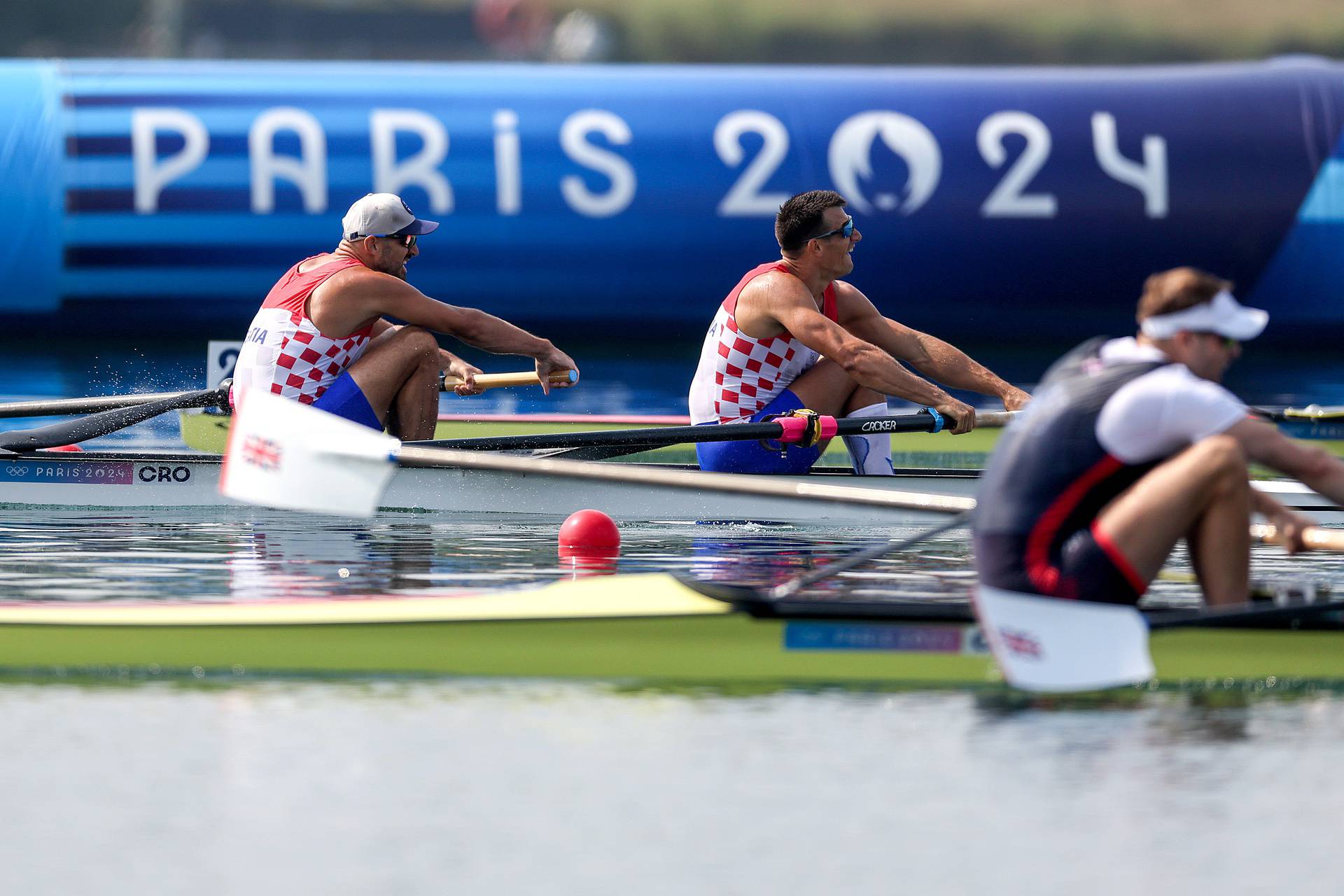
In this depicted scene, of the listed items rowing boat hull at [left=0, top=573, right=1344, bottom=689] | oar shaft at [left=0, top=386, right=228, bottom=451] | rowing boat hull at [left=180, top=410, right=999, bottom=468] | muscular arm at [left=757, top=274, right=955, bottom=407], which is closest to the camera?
rowing boat hull at [left=0, top=573, right=1344, bottom=689]

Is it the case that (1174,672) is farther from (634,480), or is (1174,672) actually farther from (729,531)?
(729,531)

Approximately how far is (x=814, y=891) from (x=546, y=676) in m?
1.76

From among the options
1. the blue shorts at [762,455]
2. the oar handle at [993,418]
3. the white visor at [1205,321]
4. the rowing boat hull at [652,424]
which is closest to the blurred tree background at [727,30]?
the rowing boat hull at [652,424]

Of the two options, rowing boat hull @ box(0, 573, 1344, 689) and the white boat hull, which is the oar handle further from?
rowing boat hull @ box(0, 573, 1344, 689)

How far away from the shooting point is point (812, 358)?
29.5 ft

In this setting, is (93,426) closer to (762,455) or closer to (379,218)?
(379,218)

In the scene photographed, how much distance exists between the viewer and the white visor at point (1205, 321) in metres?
5.07

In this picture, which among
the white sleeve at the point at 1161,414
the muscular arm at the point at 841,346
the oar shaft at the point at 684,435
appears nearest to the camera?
the white sleeve at the point at 1161,414

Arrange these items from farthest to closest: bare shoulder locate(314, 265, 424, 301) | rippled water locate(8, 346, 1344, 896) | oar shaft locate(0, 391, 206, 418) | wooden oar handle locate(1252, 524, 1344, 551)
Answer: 1. oar shaft locate(0, 391, 206, 418)
2. bare shoulder locate(314, 265, 424, 301)
3. wooden oar handle locate(1252, 524, 1344, 551)
4. rippled water locate(8, 346, 1344, 896)

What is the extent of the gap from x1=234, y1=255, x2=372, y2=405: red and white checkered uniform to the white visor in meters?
4.35

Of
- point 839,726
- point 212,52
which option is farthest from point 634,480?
point 212,52

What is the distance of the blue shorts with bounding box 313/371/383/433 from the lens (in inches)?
344

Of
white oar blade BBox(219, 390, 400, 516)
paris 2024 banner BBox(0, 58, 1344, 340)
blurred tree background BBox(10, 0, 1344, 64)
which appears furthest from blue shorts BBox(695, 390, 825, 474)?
blurred tree background BBox(10, 0, 1344, 64)

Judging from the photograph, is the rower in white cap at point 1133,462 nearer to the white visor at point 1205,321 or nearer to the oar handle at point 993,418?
the white visor at point 1205,321
